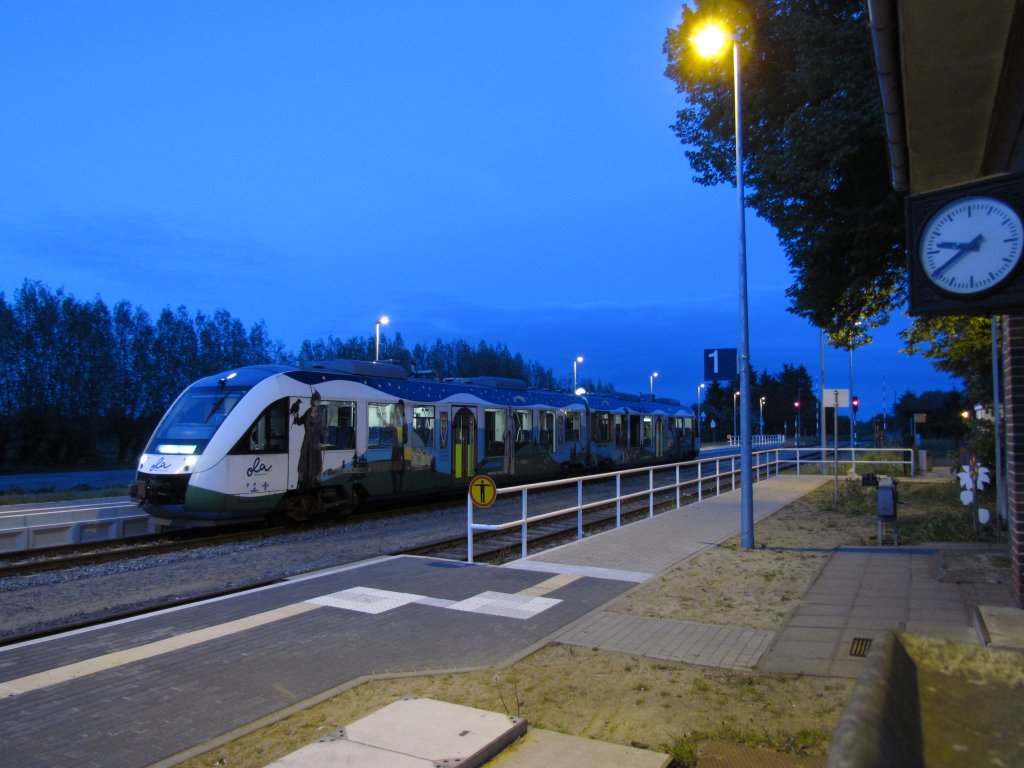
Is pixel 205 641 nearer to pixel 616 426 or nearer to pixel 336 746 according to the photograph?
pixel 336 746

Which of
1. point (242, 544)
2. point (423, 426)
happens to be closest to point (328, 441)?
point (242, 544)

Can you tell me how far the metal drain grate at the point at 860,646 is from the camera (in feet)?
18.4

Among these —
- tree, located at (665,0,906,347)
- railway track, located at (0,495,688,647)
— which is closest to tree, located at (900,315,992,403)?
tree, located at (665,0,906,347)

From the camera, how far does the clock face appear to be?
426cm

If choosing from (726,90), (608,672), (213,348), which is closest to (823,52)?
(726,90)

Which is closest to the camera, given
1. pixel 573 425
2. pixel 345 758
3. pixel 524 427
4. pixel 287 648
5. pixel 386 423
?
pixel 345 758

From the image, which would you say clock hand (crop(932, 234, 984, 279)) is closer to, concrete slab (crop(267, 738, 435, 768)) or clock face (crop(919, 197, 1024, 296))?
clock face (crop(919, 197, 1024, 296))

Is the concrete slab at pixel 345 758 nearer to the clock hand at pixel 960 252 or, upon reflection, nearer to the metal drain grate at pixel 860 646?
the metal drain grate at pixel 860 646

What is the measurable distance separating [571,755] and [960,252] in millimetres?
3702

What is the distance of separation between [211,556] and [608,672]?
821cm

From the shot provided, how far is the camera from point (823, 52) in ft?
46.1

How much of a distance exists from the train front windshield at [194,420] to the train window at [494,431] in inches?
314

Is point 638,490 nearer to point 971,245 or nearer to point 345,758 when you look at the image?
point 971,245

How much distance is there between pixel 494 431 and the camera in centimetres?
2095
